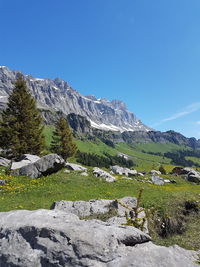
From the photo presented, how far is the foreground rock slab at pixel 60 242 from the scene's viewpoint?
748cm

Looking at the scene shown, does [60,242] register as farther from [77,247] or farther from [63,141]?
[63,141]

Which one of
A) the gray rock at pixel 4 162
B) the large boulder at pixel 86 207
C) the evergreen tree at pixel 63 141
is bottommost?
the large boulder at pixel 86 207

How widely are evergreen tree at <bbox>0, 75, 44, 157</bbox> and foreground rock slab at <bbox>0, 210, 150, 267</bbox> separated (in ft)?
118

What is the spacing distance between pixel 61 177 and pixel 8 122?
20.9 metres

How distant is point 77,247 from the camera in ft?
25.1

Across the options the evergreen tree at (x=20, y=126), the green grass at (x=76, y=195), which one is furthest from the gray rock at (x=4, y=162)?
the green grass at (x=76, y=195)

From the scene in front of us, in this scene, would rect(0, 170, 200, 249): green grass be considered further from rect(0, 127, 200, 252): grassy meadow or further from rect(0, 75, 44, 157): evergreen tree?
rect(0, 75, 44, 157): evergreen tree

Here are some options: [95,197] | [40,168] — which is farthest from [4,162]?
[95,197]

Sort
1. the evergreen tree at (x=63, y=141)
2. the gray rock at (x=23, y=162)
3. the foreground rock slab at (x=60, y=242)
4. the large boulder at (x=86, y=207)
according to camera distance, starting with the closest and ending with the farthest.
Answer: the foreground rock slab at (x=60, y=242)
the large boulder at (x=86, y=207)
the gray rock at (x=23, y=162)
the evergreen tree at (x=63, y=141)

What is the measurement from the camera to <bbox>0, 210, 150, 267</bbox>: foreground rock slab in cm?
748

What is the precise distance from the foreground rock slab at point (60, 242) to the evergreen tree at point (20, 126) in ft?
118

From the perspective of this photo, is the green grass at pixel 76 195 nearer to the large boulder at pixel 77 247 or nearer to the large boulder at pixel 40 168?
the large boulder at pixel 40 168

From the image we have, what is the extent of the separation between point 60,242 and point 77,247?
0.73m

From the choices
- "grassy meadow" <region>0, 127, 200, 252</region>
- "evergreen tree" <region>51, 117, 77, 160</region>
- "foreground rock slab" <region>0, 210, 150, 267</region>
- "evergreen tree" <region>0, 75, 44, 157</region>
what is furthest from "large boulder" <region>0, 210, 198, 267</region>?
"evergreen tree" <region>51, 117, 77, 160</region>
